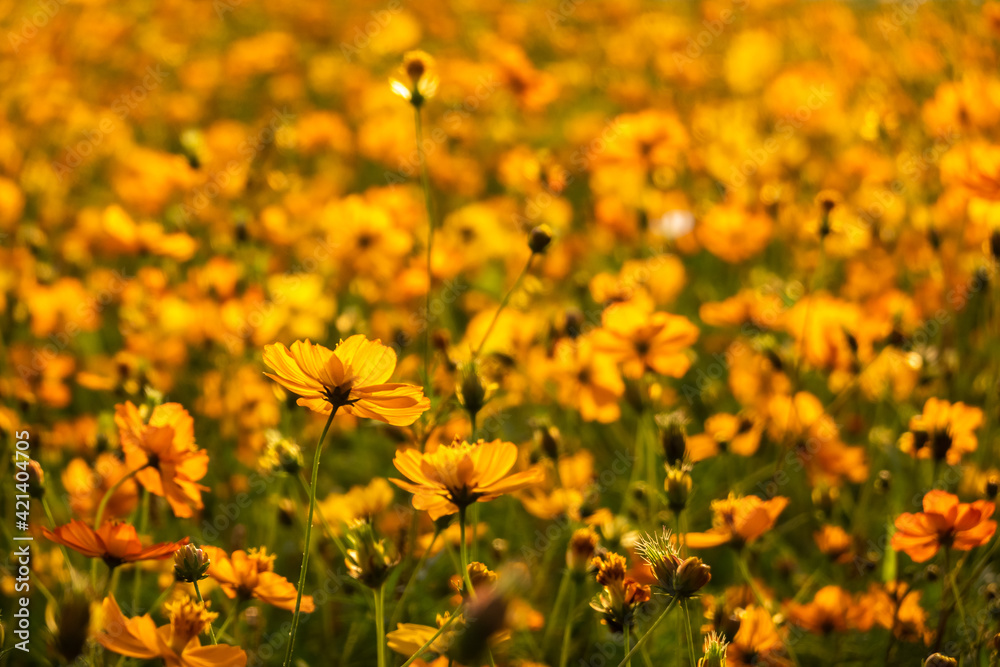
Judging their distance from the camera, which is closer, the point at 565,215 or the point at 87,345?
the point at 87,345

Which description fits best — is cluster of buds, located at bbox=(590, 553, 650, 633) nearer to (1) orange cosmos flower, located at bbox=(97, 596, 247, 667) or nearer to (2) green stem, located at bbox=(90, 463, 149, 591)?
(1) orange cosmos flower, located at bbox=(97, 596, 247, 667)

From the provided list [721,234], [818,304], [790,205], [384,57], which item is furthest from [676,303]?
[384,57]

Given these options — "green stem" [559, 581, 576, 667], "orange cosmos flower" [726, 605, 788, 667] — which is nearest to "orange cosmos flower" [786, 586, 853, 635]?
"orange cosmos flower" [726, 605, 788, 667]

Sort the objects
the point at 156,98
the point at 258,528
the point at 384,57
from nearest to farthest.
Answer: the point at 258,528, the point at 156,98, the point at 384,57

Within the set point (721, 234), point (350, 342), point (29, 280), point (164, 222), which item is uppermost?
point (350, 342)

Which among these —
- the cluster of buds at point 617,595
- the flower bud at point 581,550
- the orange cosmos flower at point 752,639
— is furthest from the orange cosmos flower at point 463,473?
the orange cosmos flower at point 752,639

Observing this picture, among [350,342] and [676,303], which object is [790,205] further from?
[350,342]

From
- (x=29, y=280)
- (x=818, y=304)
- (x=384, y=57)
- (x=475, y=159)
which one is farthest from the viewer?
(x=384, y=57)

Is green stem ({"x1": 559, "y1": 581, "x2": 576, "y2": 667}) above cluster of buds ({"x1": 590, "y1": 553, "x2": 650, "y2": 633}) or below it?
below
